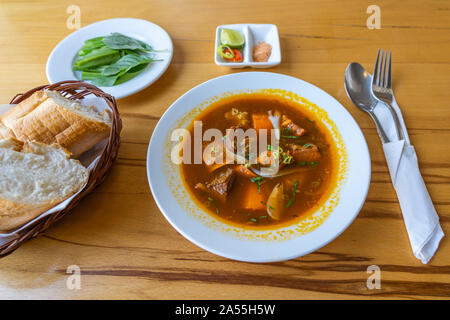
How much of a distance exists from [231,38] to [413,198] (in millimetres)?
1667

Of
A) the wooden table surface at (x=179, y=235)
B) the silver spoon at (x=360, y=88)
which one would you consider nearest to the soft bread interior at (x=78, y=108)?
the wooden table surface at (x=179, y=235)

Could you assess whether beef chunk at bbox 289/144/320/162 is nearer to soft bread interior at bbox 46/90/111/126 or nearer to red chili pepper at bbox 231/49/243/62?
red chili pepper at bbox 231/49/243/62

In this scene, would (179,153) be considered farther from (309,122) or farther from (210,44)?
(210,44)

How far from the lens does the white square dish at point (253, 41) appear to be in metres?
2.23

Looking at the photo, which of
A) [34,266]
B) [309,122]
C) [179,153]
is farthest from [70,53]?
[309,122]

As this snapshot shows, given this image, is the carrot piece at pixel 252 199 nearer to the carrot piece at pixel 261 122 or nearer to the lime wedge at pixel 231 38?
the carrot piece at pixel 261 122

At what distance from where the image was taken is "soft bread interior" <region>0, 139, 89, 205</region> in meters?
1.44

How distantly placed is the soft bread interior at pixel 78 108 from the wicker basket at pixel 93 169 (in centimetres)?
8

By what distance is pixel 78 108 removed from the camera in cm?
177

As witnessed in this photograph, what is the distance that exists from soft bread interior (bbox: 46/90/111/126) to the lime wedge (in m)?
1.10

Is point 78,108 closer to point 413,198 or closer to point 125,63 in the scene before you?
point 125,63

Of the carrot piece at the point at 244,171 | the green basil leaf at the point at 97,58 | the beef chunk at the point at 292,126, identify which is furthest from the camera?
the green basil leaf at the point at 97,58

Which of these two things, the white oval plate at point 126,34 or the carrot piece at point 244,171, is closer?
the carrot piece at point 244,171

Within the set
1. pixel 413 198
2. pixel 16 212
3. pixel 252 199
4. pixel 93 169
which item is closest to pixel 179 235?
pixel 252 199
